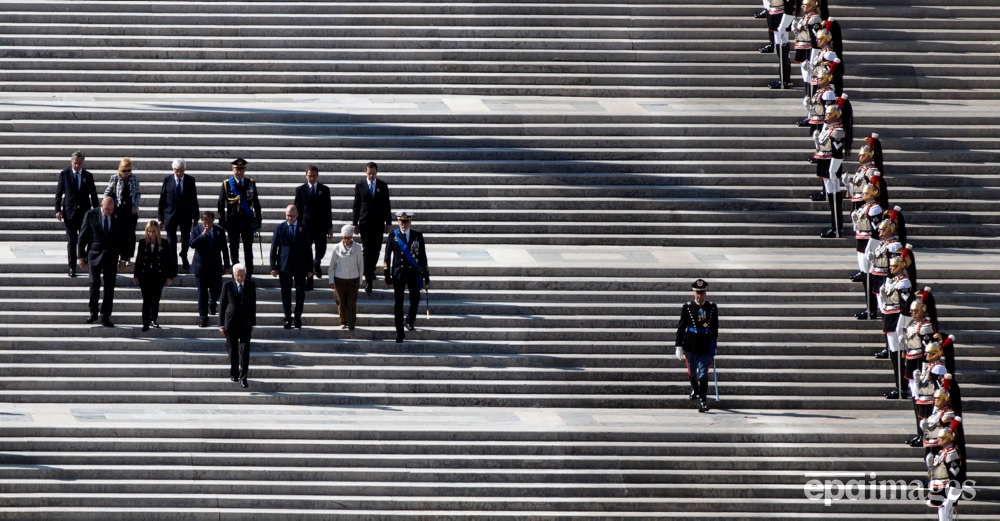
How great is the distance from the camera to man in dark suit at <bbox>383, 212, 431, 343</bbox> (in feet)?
59.6

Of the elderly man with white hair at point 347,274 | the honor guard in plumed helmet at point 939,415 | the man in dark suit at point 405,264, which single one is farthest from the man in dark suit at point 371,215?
the honor guard in plumed helmet at point 939,415

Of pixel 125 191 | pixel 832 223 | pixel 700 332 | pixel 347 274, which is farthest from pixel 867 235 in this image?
pixel 125 191

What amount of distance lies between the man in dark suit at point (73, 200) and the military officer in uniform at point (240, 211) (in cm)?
170

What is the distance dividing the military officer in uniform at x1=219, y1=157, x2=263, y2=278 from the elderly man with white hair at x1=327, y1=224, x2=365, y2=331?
1.44m

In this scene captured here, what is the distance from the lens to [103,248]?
18.1m

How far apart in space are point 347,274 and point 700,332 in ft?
13.9

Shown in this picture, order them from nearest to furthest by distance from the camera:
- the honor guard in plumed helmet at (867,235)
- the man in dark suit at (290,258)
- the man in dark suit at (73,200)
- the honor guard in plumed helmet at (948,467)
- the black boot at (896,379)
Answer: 1. the honor guard in plumed helmet at (948,467)
2. the black boot at (896,379)
3. the man in dark suit at (290,258)
4. the honor guard in plumed helmet at (867,235)
5. the man in dark suit at (73,200)

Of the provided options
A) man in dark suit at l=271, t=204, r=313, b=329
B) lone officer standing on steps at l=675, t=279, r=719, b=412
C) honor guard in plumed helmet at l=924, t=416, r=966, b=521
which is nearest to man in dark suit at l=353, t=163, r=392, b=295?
man in dark suit at l=271, t=204, r=313, b=329

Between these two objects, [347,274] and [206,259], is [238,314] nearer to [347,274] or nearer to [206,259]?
[206,259]

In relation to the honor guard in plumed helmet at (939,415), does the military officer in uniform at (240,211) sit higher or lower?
higher

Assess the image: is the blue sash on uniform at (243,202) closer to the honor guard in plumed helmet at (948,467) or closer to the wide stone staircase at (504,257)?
the wide stone staircase at (504,257)

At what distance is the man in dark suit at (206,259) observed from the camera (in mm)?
18156

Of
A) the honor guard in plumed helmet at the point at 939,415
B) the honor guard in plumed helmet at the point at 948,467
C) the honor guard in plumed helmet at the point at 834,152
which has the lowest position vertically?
the honor guard in plumed helmet at the point at 948,467

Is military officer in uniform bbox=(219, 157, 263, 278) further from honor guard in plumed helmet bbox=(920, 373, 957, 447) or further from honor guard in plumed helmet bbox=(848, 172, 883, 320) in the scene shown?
honor guard in plumed helmet bbox=(920, 373, 957, 447)
